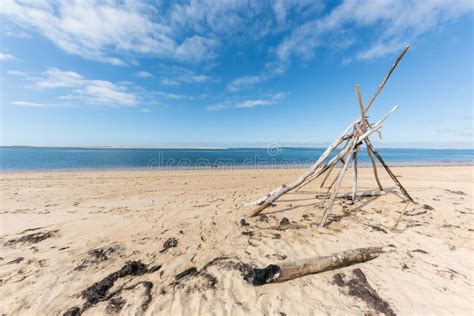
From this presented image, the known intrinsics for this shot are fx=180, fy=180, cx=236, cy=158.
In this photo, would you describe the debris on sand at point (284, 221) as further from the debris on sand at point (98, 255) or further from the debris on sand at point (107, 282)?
the debris on sand at point (98, 255)

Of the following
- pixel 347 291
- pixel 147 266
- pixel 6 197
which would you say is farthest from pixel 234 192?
pixel 6 197

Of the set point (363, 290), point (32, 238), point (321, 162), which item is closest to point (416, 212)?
point (321, 162)

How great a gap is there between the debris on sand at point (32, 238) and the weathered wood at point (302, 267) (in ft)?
18.6

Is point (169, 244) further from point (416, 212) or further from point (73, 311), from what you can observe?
point (416, 212)

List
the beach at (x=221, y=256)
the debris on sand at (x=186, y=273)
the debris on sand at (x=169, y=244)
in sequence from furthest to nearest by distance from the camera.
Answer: the debris on sand at (x=169, y=244), the debris on sand at (x=186, y=273), the beach at (x=221, y=256)

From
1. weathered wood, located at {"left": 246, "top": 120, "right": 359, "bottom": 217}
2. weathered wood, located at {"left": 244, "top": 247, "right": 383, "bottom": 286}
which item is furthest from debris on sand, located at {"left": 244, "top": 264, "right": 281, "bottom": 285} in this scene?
weathered wood, located at {"left": 246, "top": 120, "right": 359, "bottom": 217}

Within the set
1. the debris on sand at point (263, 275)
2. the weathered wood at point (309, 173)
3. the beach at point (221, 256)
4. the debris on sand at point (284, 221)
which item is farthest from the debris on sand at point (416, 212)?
the debris on sand at point (263, 275)

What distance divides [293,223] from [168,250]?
3708mm

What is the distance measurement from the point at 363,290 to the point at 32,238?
25.9ft

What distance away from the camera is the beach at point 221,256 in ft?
9.37

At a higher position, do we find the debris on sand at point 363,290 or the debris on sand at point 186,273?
the debris on sand at point 186,273

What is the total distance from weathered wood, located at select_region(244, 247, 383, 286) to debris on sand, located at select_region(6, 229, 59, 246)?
18.6 ft

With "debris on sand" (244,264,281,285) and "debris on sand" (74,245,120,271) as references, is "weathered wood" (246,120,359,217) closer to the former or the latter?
"debris on sand" (244,264,281,285)

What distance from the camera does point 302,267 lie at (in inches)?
133
